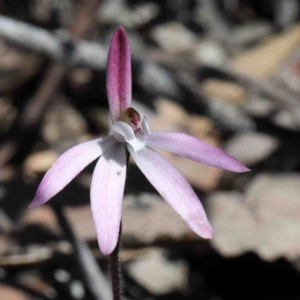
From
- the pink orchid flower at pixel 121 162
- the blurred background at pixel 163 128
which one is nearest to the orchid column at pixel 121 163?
the pink orchid flower at pixel 121 162

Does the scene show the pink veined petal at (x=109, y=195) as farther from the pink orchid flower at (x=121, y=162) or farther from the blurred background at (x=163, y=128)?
the blurred background at (x=163, y=128)

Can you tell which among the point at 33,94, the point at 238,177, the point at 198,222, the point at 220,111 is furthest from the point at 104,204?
the point at 33,94

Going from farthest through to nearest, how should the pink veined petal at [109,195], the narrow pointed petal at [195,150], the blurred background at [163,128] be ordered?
the blurred background at [163,128] → the narrow pointed petal at [195,150] → the pink veined petal at [109,195]

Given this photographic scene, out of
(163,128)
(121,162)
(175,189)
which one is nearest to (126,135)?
(121,162)

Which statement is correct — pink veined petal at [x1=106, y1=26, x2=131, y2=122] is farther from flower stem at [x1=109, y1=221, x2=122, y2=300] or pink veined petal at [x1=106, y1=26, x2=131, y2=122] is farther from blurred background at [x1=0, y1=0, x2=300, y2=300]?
blurred background at [x1=0, y1=0, x2=300, y2=300]

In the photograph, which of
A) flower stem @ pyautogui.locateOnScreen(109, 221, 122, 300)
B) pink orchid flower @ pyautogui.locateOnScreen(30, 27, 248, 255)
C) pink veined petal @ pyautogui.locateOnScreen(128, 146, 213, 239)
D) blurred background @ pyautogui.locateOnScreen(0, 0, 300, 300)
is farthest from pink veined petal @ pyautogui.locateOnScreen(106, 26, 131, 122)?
blurred background @ pyautogui.locateOnScreen(0, 0, 300, 300)

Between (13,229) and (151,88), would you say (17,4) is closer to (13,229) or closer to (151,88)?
(151,88)

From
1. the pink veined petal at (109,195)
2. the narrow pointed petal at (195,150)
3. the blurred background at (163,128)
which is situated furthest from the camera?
the blurred background at (163,128)
